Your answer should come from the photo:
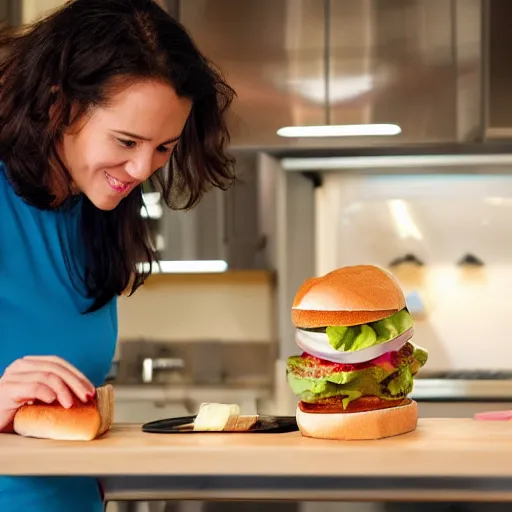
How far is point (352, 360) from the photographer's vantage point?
1.29 m

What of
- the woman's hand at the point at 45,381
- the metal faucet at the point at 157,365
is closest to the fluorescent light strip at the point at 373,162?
the metal faucet at the point at 157,365

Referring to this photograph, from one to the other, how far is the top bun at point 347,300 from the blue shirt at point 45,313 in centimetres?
34

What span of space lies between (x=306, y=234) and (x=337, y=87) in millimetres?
482

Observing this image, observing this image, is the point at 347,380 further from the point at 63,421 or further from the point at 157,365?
the point at 157,365

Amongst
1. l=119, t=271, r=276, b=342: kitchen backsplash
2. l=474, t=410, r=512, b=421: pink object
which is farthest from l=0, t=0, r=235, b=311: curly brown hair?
l=119, t=271, r=276, b=342: kitchen backsplash

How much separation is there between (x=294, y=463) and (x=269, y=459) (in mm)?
30

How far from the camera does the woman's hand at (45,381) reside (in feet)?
4.14

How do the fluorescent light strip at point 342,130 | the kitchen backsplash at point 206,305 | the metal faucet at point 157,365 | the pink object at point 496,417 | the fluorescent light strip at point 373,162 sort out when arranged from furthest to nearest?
the kitchen backsplash at point 206,305, the metal faucet at point 157,365, the fluorescent light strip at point 373,162, the fluorescent light strip at point 342,130, the pink object at point 496,417

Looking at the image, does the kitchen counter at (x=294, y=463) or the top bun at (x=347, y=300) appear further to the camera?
the top bun at (x=347, y=300)

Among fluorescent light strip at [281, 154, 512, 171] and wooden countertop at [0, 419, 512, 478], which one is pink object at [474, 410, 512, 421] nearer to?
wooden countertop at [0, 419, 512, 478]

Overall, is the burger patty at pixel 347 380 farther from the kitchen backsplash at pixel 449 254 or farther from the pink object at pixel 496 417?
the kitchen backsplash at pixel 449 254

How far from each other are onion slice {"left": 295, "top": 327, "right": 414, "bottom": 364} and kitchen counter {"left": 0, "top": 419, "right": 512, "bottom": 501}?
0.36 feet

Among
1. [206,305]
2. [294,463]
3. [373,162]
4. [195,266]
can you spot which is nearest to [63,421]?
[294,463]

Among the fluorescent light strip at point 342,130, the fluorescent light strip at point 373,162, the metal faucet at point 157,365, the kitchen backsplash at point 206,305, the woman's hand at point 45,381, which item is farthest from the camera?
the kitchen backsplash at point 206,305
